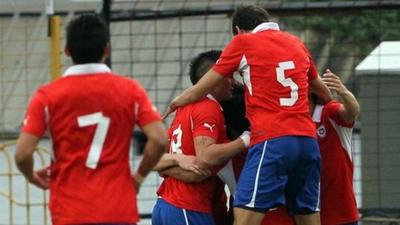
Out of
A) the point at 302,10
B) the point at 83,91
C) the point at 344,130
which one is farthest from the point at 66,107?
the point at 302,10

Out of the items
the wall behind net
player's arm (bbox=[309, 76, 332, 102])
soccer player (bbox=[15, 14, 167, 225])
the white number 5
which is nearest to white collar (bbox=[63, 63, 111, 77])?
soccer player (bbox=[15, 14, 167, 225])

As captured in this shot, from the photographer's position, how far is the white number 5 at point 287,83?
21.0ft

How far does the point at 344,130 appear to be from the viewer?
22.4 ft

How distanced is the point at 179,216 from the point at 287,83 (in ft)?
3.31

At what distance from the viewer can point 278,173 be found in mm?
6398

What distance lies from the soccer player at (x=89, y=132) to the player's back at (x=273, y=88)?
3.33 feet

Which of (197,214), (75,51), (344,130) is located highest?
(75,51)

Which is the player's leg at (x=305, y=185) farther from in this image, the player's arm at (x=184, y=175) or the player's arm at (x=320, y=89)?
the player's arm at (x=184, y=175)

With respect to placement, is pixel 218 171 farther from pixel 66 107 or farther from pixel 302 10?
pixel 302 10

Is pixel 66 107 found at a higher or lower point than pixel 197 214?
higher

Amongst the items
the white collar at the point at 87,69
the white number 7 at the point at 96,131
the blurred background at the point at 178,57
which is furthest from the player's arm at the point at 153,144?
the blurred background at the point at 178,57

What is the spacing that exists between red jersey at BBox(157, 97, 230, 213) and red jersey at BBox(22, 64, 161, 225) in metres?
1.20

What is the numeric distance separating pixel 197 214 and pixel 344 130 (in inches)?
37.2

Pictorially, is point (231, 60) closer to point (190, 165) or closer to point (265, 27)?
point (265, 27)
